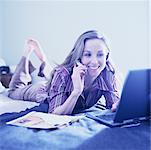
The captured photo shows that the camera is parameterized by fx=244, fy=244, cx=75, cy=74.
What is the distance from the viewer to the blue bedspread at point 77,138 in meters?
0.72

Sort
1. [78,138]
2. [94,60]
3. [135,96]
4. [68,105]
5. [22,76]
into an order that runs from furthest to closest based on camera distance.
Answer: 1. [22,76]
2. [94,60]
3. [68,105]
4. [135,96]
5. [78,138]

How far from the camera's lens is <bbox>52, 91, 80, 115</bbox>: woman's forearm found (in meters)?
1.12

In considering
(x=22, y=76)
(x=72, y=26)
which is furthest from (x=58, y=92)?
(x=72, y=26)

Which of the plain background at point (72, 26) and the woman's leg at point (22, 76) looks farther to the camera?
the plain background at point (72, 26)

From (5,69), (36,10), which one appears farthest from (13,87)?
(36,10)

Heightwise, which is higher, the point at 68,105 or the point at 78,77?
the point at 78,77

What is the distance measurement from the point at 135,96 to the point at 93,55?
1.45ft

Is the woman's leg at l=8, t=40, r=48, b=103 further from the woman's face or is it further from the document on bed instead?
the document on bed

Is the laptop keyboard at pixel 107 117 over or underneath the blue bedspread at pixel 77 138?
underneath

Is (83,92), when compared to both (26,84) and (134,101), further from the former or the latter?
(26,84)

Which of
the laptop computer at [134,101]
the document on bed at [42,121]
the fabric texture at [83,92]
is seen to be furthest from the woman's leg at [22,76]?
the laptop computer at [134,101]

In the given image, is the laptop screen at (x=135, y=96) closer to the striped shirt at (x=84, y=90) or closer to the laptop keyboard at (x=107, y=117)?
the laptop keyboard at (x=107, y=117)

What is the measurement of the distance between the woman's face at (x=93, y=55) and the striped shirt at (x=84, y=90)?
0.08 metres

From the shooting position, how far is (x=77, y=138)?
2.53 feet
